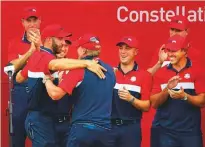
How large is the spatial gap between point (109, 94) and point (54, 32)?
868 mm

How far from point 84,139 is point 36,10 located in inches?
65.8

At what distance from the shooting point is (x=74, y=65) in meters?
7.27

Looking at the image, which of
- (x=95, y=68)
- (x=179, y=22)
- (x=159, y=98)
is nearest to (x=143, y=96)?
(x=159, y=98)

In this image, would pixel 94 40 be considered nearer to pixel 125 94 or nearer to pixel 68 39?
pixel 68 39

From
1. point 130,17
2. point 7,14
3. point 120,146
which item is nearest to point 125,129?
point 120,146

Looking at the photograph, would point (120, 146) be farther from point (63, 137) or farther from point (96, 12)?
point (96, 12)

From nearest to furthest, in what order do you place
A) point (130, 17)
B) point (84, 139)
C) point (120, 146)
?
1. point (84, 139)
2. point (120, 146)
3. point (130, 17)

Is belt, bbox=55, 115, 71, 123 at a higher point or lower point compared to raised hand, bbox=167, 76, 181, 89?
lower

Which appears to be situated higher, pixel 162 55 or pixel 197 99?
pixel 162 55

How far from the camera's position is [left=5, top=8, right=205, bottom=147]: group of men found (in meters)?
7.14

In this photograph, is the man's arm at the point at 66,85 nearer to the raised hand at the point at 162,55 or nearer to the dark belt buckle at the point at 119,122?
the dark belt buckle at the point at 119,122

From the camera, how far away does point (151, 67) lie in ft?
26.2

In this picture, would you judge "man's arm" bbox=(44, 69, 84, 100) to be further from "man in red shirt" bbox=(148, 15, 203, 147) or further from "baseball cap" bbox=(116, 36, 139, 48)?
"man in red shirt" bbox=(148, 15, 203, 147)

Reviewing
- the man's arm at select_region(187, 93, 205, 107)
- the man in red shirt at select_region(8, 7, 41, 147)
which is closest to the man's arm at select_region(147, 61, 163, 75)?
the man's arm at select_region(187, 93, 205, 107)
